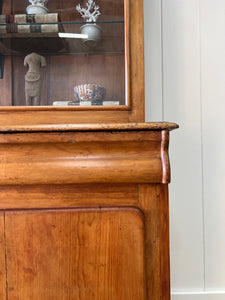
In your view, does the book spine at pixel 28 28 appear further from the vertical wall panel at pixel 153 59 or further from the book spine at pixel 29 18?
the vertical wall panel at pixel 153 59

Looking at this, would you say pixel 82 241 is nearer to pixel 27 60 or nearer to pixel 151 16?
pixel 27 60

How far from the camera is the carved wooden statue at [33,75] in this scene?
24.7 inches

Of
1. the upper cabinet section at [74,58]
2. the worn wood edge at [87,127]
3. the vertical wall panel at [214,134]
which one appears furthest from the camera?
the vertical wall panel at [214,134]

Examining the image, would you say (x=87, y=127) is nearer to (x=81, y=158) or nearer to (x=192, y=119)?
(x=81, y=158)

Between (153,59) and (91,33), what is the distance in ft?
0.91

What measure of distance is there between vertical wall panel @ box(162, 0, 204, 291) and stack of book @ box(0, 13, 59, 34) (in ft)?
1.29

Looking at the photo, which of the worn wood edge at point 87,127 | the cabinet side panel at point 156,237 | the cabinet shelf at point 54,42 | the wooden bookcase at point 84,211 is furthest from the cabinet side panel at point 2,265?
the cabinet shelf at point 54,42

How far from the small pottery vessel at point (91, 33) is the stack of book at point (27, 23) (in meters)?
0.08

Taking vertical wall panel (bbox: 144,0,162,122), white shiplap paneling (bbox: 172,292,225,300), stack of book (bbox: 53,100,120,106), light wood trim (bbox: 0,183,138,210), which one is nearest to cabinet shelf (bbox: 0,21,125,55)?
stack of book (bbox: 53,100,120,106)

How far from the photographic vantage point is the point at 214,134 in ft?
2.83

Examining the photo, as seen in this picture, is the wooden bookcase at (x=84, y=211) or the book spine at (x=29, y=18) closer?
the wooden bookcase at (x=84, y=211)

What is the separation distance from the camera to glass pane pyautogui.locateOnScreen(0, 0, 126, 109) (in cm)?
63

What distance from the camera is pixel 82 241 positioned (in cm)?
49

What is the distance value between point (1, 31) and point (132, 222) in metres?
0.58
